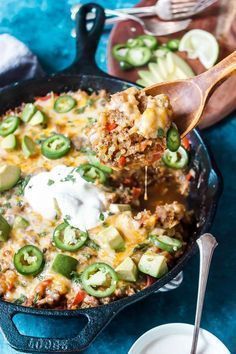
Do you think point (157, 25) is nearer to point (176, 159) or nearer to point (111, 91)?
point (111, 91)

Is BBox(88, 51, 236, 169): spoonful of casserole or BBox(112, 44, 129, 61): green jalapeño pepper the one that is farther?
BBox(112, 44, 129, 61): green jalapeño pepper

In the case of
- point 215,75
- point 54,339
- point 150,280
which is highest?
point 215,75

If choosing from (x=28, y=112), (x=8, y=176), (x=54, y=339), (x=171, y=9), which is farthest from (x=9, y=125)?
(x=171, y=9)

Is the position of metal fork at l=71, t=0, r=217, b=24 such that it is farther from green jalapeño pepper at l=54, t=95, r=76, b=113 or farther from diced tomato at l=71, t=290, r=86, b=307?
diced tomato at l=71, t=290, r=86, b=307

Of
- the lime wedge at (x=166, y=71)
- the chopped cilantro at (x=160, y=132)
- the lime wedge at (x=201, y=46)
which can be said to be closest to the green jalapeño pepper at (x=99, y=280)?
the chopped cilantro at (x=160, y=132)

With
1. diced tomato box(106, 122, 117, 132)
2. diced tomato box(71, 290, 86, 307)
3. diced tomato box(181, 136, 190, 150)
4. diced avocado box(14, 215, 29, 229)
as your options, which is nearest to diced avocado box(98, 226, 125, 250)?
diced tomato box(71, 290, 86, 307)

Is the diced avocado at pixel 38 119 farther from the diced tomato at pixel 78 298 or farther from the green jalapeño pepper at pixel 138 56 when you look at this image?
the diced tomato at pixel 78 298
